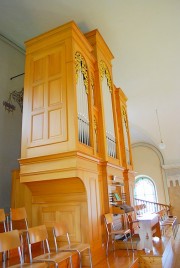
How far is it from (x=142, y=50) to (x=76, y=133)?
13.1 ft

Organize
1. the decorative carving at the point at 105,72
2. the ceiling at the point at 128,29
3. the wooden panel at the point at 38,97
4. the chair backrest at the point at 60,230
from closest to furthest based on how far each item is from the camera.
Result: the chair backrest at the point at 60,230, the wooden panel at the point at 38,97, the ceiling at the point at 128,29, the decorative carving at the point at 105,72

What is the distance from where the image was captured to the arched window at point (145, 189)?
13.2 m

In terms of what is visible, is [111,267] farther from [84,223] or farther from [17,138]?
[17,138]

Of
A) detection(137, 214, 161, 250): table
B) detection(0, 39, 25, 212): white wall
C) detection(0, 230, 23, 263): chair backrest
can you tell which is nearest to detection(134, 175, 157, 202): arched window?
detection(137, 214, 161, 250): table

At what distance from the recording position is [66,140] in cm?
403

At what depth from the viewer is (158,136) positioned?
453 inches

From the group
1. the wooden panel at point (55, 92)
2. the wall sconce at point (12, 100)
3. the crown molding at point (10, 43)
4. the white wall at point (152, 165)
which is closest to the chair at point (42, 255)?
the wooden panel at point (55, 92)

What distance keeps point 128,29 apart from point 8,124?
391 centimetres

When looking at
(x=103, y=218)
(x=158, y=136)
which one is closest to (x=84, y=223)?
(x=103, y=218)

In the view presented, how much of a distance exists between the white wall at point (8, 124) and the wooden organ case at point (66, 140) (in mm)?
1312

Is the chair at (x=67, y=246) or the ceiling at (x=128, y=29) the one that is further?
the ceiling at (x=128, y=29)

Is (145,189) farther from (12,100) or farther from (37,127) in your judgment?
(37,127)

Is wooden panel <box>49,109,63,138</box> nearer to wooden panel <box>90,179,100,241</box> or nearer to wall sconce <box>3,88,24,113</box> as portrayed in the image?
wooden panel <box>90,179,100,241</box>

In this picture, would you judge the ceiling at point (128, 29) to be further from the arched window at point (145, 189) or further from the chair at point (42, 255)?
the arched window at point (145, 189)
